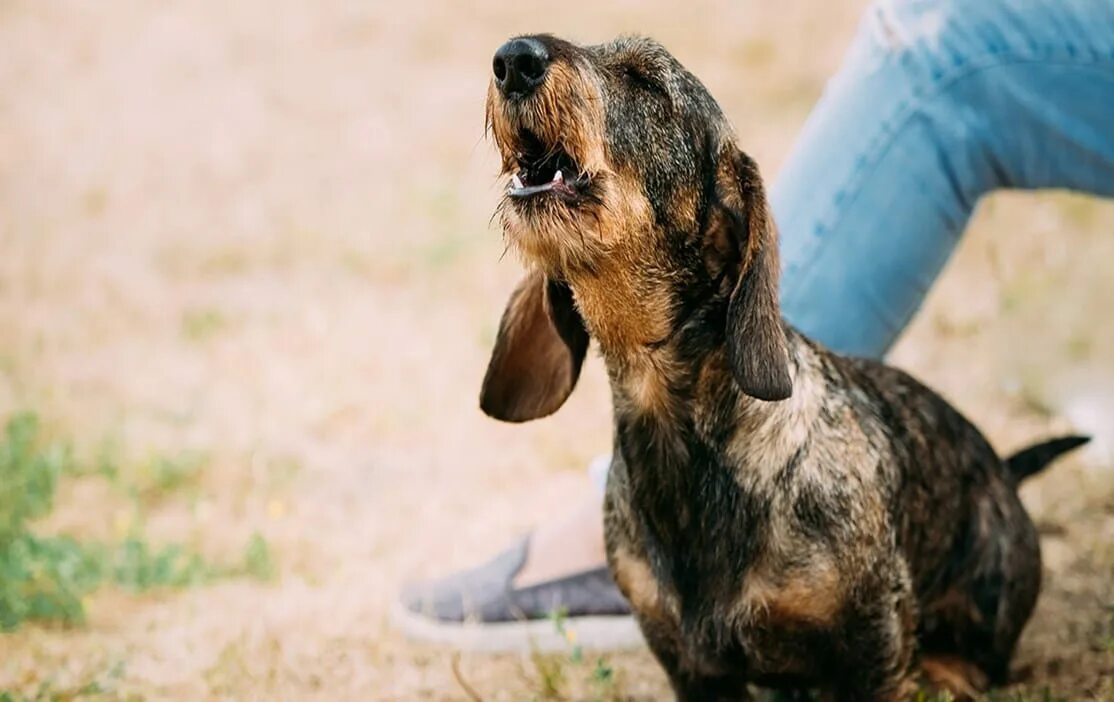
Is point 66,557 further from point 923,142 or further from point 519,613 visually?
point 923,142

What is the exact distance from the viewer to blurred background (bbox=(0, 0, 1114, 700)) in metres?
3.77

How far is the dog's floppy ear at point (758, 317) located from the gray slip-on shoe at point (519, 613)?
1204 millimetres

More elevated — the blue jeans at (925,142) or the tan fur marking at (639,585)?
the blue jeans at (925,142)

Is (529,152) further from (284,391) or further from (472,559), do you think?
(284,391)

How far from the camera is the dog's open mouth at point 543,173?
8.48ft

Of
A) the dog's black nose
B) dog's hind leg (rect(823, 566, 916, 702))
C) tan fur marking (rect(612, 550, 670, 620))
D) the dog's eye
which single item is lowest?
dog's hind leg (rect(823, 566, 916, 702))

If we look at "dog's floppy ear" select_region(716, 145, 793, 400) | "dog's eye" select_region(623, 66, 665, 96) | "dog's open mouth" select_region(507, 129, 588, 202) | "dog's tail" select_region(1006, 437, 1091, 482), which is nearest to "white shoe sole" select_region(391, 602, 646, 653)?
"dog's tail" select_region(1006, 437, 1091, 482)

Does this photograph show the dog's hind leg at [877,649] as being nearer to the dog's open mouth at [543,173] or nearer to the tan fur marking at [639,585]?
the tan fur marking at [639,585]

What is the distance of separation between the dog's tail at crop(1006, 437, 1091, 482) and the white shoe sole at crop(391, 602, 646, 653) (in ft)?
3.64

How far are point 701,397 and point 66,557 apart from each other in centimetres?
244

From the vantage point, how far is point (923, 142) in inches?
127

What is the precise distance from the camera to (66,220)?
8898 mm

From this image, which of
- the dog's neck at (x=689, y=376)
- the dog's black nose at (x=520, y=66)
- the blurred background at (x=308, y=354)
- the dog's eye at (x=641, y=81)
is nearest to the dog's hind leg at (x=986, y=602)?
the blurred background at (x=308, y=354)

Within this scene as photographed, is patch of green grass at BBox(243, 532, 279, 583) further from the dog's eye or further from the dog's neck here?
the dog's eye
